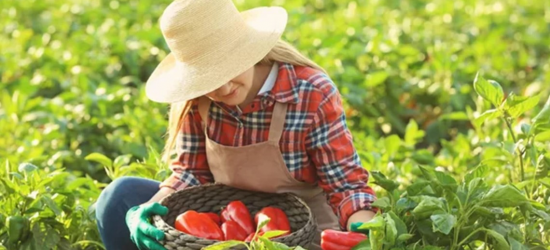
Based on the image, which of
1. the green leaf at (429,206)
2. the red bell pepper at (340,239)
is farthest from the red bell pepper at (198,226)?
the green leaf at (429,206)

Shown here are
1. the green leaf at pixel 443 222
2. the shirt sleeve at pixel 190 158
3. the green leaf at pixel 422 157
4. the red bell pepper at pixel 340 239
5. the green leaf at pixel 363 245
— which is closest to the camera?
the green leaf at pixel 443 222

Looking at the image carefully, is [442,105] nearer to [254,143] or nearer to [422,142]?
[422,142]

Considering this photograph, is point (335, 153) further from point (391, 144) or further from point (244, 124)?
point (391, 144)

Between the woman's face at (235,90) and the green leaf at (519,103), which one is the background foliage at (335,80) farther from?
the woman's face at (235,90)

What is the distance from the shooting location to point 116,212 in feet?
10.5

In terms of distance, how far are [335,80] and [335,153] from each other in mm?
2001

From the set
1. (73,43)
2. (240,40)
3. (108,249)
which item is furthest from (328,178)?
(73,43)

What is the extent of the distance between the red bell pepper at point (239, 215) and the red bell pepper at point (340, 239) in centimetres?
32

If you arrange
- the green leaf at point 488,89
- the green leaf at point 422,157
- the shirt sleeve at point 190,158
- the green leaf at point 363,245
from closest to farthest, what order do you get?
1. the green leaf at point 363,245
2. the green leaf at point 488,89
3. the shirt sleeve at point 190,158
4. the green leaf at point 422,157

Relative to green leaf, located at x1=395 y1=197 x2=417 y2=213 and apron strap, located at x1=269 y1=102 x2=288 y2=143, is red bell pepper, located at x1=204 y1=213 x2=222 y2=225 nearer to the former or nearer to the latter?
A: apron strap, located at x1=269 y1=102 x2=288 y2=143

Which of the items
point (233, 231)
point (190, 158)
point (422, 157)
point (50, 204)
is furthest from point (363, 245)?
point (422, 157)

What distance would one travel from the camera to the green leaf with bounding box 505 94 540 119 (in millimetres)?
2922

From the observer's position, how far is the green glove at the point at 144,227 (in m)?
2.92

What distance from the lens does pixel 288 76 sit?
123 inches
